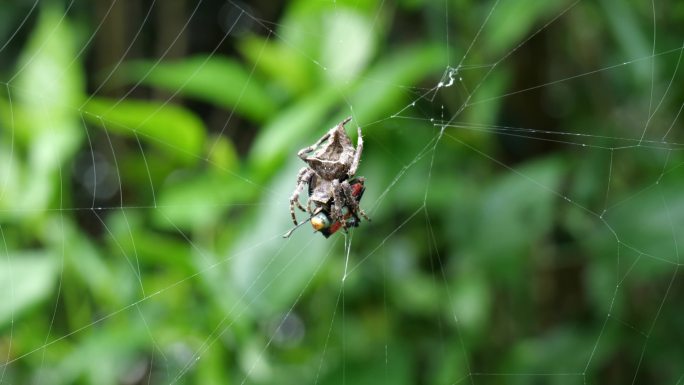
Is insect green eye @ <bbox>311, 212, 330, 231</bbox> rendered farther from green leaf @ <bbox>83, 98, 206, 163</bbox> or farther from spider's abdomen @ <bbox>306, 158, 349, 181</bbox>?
green leaf @ <bbox>83, 98, 206, 163</bbox>

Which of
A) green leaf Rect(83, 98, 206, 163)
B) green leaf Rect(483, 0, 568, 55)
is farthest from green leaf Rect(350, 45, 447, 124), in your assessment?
green leaf Rect(83, 98, 206, 163)

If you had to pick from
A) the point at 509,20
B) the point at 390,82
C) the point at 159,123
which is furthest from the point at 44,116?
the point at 509,20

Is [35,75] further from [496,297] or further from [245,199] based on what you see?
[496,297]

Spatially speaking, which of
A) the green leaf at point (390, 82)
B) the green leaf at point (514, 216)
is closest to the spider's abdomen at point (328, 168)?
the green leaf at point (390, 82)

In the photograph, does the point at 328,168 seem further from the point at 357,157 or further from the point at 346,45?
the point at 346,45

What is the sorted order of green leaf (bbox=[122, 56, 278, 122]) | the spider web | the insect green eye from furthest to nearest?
1. green leaf (bbox=[122, 56, 278, 122])
2. the spider web
3. the insect green eye
